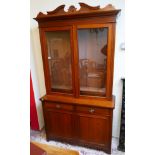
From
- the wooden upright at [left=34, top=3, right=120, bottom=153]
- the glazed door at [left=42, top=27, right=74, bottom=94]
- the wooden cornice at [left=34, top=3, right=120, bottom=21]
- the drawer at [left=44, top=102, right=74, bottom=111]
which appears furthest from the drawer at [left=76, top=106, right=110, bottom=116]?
the wooden cornice at [left=34, top=3, right=120, bottom=21]

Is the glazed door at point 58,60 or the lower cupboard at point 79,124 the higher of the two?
the glazed door at point 58,60

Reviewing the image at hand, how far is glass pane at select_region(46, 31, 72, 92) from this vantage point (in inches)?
73.4

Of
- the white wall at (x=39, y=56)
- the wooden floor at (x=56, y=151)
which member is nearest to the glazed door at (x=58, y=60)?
the white wall at (x=39, y=56)

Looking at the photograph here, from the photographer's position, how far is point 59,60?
1.97m

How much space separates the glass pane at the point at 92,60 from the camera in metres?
1.73

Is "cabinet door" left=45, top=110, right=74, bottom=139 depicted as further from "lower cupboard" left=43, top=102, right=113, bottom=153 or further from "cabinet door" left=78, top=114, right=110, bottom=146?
"cabinet door" left=78, top=114, right=110, bottom=146

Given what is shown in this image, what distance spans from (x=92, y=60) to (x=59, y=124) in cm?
106

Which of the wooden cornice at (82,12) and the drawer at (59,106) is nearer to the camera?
the wooden cornice at (82,12)

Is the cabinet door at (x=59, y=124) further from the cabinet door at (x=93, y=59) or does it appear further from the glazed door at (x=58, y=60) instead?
the cabinet door at (x=93, y=59)

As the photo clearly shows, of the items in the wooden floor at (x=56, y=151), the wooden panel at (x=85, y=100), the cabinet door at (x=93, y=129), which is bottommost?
the wooden floor at (x=56, y=151)

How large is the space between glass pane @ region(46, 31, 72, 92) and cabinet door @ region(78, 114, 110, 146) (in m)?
0.49

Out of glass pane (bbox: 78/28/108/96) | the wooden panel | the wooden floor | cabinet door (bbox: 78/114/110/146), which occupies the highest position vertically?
glass pane (bbox: 78/28/108/96)

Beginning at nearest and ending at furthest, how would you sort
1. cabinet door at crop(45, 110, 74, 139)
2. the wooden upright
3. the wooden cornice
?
the wooden cornice, the wooden upright, cabinet door at crop(45, 110, 74, 139)
